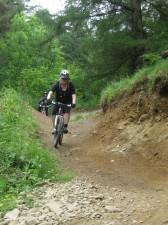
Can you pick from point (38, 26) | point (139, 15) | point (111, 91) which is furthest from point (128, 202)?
point (38, 26)

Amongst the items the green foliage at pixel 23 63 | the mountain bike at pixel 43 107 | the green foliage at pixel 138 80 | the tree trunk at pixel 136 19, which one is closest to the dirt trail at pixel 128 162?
the green foliage at pixel 138 80

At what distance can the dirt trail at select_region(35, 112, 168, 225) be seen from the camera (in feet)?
22.4

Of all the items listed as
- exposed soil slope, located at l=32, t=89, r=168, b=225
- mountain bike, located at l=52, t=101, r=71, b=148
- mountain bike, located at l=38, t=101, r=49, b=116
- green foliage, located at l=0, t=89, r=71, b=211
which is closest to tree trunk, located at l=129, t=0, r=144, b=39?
mountain bike, located at l=38, t=101, r=49, b=116

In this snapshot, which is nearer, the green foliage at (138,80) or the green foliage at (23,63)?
the green foliage at (138,80)

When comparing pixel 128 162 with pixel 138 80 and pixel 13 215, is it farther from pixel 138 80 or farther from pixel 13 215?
pixel 13 215

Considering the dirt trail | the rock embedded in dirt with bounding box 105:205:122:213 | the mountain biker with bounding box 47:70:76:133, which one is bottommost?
the dirt trail

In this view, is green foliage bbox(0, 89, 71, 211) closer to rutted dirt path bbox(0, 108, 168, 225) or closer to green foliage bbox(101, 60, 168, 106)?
rutted dirt path bbox(0, 108, 168, 225)

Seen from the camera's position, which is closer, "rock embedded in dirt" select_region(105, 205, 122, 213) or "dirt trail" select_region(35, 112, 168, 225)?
"rock embedded in dirt" select_region(105, 205, 122, 213)

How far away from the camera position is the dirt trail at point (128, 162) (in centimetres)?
683

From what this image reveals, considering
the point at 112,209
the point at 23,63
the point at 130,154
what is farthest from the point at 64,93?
the point at 23,63

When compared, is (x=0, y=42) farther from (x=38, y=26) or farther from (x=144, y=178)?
(x=144, y=178)

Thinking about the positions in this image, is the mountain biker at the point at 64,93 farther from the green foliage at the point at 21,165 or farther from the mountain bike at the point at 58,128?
the green foliage at the point at 21,165

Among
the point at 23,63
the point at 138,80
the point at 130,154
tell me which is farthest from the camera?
the point at 23,63

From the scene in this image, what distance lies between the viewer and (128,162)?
1062 cm
